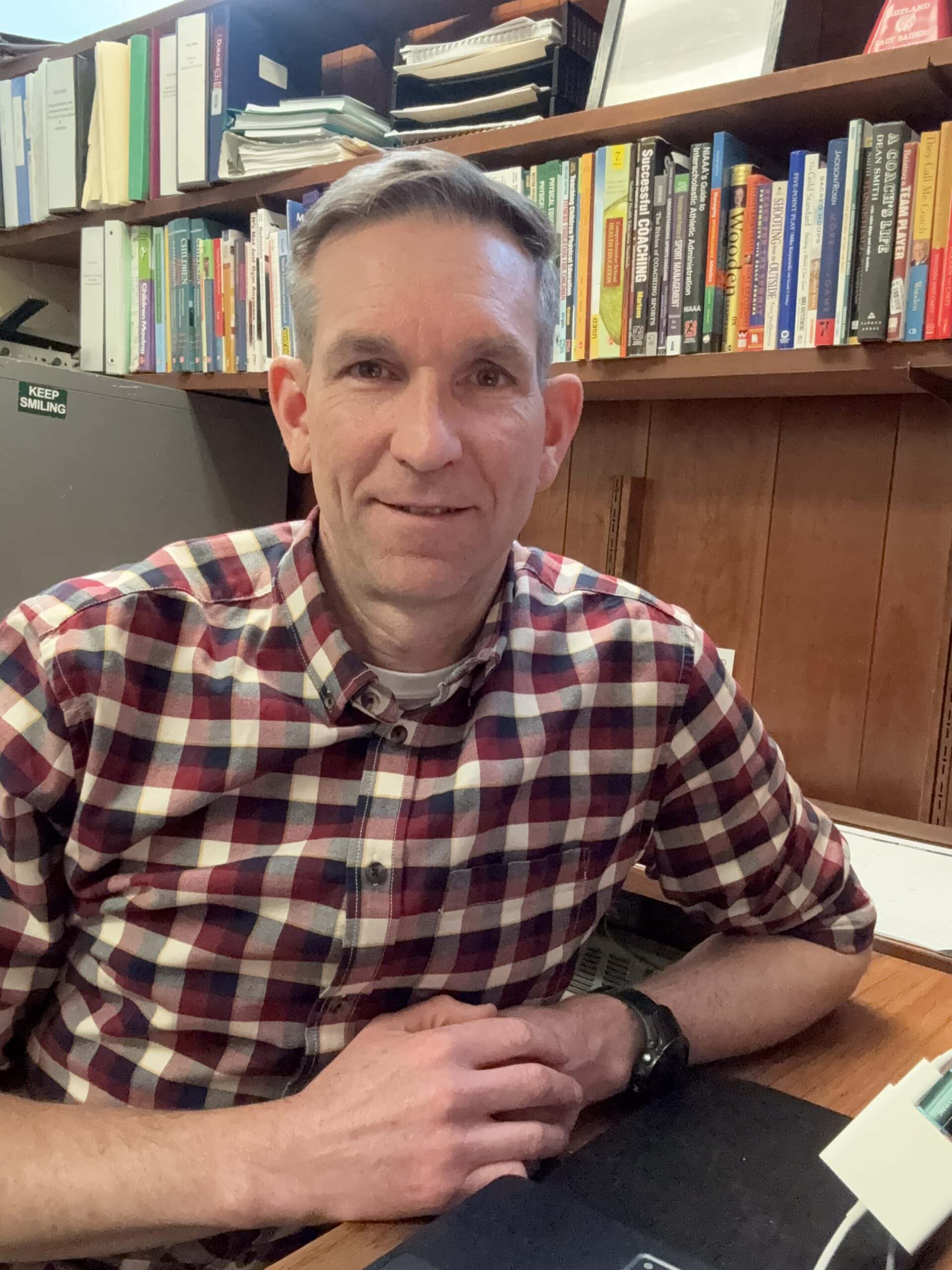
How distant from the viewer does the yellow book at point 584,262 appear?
134 centimetres

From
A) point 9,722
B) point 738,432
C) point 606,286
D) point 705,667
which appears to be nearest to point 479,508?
point 705,667

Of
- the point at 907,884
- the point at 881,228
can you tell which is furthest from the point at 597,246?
the point at 907,884

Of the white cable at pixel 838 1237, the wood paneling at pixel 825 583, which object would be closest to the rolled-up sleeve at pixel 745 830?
the white cable at pixel 838 1237

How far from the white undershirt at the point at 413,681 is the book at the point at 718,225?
0.69m

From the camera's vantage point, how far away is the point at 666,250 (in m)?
1.27

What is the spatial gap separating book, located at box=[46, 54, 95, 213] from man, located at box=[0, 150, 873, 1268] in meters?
1.36

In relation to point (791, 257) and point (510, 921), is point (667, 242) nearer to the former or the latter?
point (791, 257)

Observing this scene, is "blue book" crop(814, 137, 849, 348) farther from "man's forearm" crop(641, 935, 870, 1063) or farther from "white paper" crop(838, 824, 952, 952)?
"man's forearm" crop(641, 935, 870, 1063)

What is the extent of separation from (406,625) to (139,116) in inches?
58.9

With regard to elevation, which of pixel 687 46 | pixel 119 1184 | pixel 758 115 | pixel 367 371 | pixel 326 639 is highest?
pixel 687 46

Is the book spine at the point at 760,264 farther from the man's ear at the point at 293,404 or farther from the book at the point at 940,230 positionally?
the man's ear at the point at 293,404

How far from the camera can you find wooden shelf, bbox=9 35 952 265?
3.67 feet

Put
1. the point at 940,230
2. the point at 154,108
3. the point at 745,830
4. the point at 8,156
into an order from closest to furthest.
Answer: the point at 745,830, the point at 940,230, the point at 154,108, the point at 8,156

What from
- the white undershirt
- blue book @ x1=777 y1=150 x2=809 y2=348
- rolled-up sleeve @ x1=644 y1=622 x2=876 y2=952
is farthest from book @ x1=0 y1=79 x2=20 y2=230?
rolled-up sleeve @ x1=644 y1=622 x2=876 y2=952
